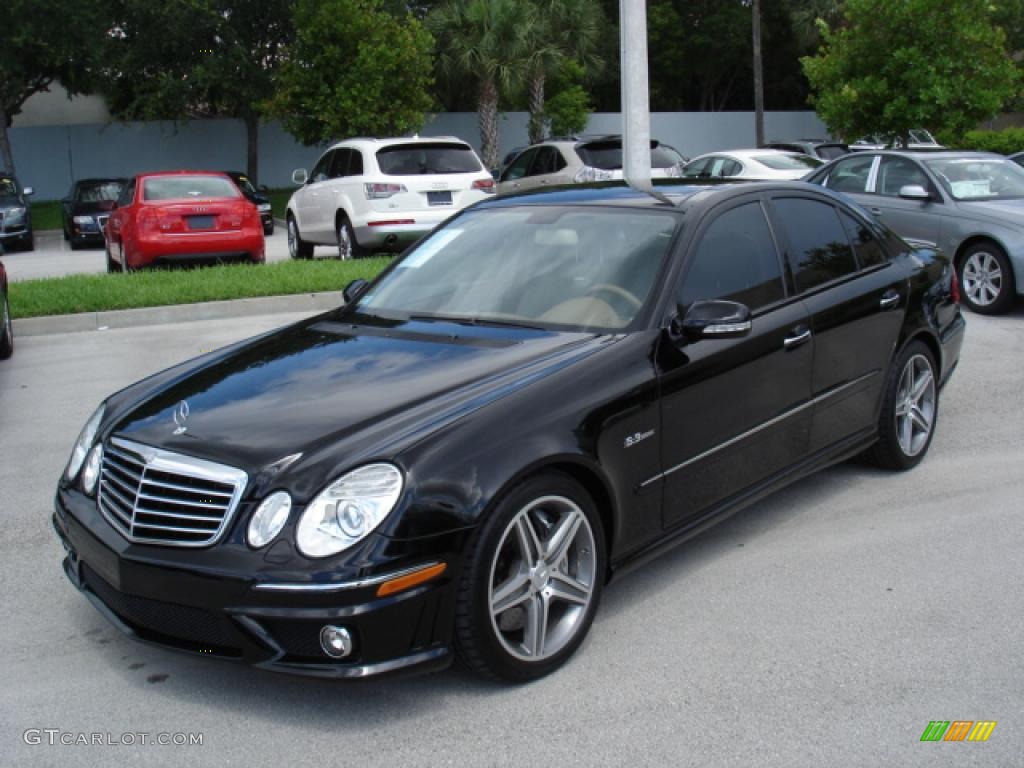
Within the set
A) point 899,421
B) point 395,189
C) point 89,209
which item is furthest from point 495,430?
point 89,209

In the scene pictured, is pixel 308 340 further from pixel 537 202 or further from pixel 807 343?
pixel 807 343

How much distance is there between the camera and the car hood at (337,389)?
3613mm

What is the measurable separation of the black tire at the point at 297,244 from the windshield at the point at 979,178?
9479mm

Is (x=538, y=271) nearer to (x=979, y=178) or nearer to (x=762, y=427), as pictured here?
(x=762, y=427)

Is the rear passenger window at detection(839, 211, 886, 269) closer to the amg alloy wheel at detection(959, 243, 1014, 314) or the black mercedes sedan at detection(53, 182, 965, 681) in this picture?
the black mercedes sedan at detection(53, 182, 965, 681)

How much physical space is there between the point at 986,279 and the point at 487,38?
24.5 m

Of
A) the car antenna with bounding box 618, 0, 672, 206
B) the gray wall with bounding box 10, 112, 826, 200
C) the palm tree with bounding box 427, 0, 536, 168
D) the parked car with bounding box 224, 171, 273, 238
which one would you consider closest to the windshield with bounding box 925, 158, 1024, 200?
the car antenna with bounding box 618, 0, 672, 206

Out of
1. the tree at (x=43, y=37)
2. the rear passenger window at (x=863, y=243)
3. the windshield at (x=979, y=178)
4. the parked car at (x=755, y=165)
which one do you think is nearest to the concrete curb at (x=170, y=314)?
the windshield at (x=979, y=178)

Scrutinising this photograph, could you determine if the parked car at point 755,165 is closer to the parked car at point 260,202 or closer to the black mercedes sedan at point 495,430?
the parked car at point 260,202

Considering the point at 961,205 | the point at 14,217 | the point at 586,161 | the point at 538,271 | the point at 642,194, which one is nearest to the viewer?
the point at 538,271

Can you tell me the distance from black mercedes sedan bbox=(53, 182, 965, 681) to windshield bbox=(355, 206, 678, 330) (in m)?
0.01

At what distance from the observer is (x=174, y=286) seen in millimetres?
12172

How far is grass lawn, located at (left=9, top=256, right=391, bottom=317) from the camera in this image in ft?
37.5

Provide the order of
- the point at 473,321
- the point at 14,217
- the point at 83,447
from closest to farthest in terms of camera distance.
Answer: the point at 83,447, the point at 473,321, the point at 14,217
